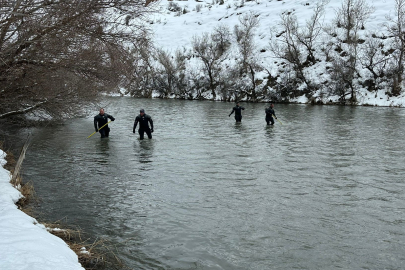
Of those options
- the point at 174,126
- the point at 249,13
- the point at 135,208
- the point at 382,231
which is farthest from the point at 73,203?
the point at 249,13

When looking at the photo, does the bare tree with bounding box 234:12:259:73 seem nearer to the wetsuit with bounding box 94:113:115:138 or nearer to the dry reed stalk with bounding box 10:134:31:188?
the wetsuit with bounding box 94:113:115:138

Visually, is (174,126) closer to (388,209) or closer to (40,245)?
(388,209)

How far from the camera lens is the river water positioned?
21.5 feet

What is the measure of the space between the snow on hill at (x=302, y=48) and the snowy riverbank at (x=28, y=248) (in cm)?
2644

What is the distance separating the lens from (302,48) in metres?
58.1

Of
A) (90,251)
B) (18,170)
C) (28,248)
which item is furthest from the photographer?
(18,170)

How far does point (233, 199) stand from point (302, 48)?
53274mm

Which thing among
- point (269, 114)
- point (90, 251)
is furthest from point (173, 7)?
point (90, 251)

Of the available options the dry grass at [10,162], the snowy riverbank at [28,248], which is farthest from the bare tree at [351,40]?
the snowy riverbank at [28,248]

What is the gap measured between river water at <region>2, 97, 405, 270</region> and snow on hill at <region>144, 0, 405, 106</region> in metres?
19.0

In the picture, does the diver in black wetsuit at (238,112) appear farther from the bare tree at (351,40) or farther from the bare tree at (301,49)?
the bare tree at (301,49)

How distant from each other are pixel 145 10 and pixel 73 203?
5.11 m

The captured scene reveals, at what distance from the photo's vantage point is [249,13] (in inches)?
3054

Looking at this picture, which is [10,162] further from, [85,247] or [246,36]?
[246,36]
